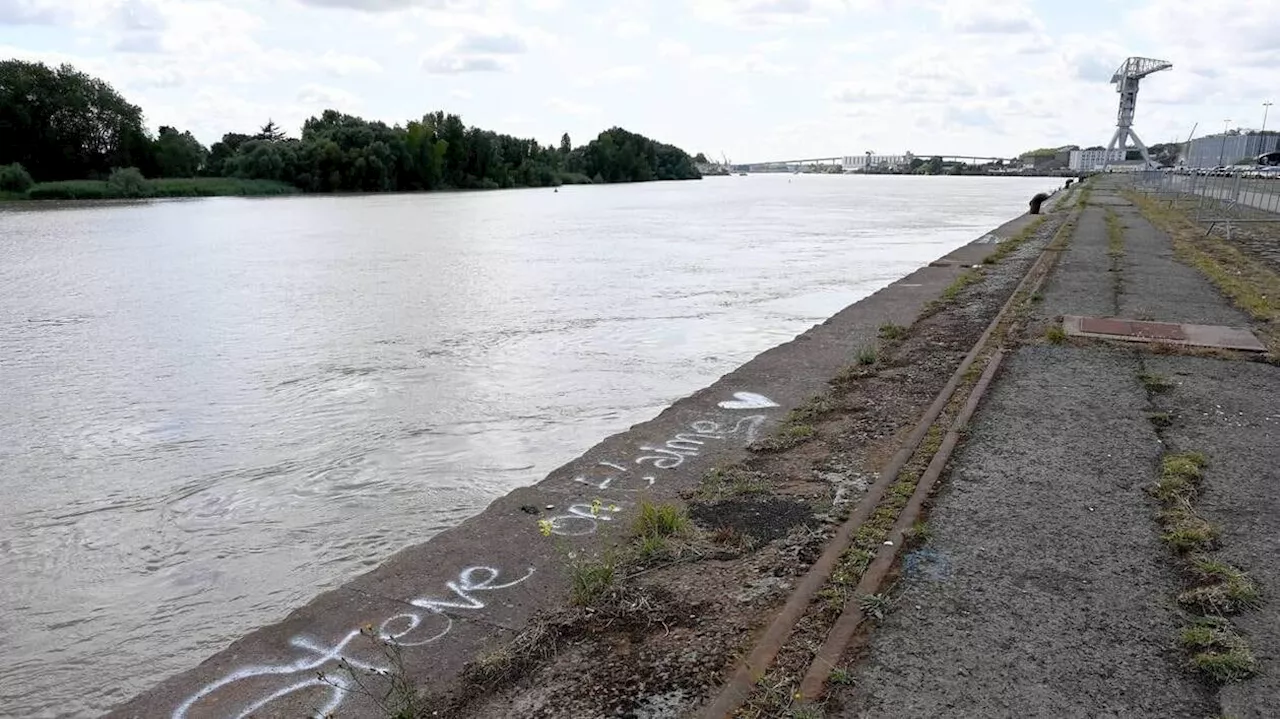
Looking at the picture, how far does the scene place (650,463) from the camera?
6488mm

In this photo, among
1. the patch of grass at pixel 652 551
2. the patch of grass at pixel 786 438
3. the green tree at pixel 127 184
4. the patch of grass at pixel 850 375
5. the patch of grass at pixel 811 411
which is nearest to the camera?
the patch of grass at pixel 652 551

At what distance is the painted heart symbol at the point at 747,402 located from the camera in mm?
8039

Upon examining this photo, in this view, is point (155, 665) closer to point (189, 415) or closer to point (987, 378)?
point (189, 415)

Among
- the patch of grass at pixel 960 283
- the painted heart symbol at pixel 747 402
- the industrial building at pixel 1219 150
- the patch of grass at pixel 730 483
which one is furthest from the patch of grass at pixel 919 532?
the industrial building at pixel 1219 150

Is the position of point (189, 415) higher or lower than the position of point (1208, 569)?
lower

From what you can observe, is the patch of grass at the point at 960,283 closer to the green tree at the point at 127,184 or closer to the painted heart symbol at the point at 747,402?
the painted heart symbol at the point at 747,402

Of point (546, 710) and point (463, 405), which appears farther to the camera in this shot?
point (463, 405)

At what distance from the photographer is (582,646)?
12.6 feet

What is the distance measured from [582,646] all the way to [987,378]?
5.55 meters

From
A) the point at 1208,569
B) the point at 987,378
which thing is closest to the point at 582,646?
the point at 1208,569

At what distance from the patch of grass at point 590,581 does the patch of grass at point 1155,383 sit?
5.81 meters

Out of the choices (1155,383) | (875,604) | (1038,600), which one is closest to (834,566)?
(875,604)

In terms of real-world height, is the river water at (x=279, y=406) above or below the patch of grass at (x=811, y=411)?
below

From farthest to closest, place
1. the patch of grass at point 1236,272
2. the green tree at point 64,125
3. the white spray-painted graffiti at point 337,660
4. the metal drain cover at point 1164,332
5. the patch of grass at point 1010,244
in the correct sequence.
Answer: the green tree at point 64,125, the patch of grass at point 1010,244, the patch of grass at point 1236,272, the metal drain cover at point 1164,332, the white spray-painted graffiti at point 337,660
